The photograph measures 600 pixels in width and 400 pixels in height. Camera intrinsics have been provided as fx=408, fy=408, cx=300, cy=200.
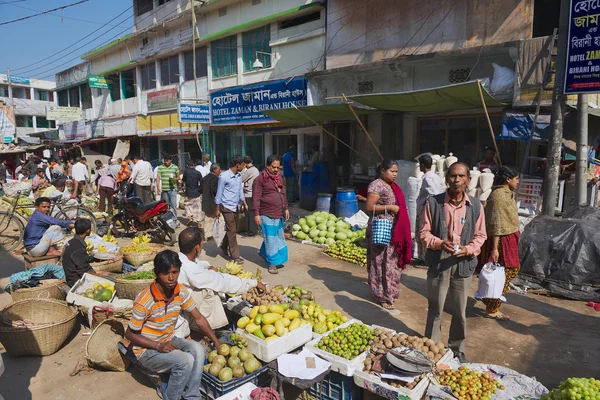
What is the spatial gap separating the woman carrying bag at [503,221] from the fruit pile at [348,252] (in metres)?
2.96

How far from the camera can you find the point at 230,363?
3459 millimetres

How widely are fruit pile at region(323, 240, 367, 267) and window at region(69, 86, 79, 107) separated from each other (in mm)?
26671

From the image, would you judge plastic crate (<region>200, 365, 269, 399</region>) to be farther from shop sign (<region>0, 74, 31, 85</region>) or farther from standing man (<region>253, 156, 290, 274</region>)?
shop sign (<region>0, 74, 31, 85</region>)

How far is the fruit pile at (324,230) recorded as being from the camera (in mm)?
9023

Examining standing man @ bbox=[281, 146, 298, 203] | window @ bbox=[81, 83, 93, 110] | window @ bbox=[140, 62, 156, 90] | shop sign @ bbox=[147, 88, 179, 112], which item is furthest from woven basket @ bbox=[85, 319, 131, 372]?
window @ bbox=[81, 83, 93, 110]

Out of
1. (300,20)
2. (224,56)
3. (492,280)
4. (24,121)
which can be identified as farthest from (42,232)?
(24,121)

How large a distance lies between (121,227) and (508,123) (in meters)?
9.10

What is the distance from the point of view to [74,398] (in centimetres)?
376

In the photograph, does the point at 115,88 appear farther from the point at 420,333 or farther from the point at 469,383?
the point at 469,383

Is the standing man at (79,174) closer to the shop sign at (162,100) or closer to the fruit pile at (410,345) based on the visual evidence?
the shop sign at (162,100)

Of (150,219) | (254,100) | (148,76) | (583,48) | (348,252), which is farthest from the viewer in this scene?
(148,76)

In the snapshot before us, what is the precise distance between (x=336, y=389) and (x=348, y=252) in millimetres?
4672

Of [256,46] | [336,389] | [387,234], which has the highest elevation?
[256,46]

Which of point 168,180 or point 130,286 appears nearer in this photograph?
point 130,286
